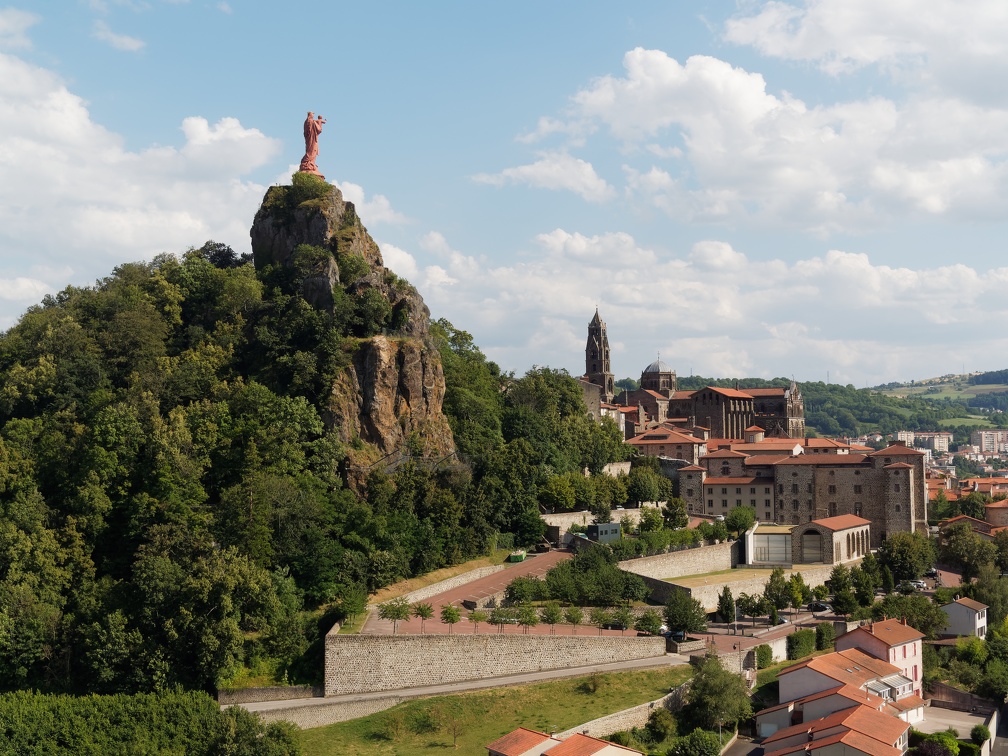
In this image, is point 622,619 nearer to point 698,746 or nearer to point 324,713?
point 698,746

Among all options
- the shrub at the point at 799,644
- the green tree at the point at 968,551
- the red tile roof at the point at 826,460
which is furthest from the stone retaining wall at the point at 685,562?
the green tree at the point at 968,551

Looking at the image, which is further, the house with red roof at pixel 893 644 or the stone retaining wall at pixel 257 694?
the house with red roof at pixel 893 644

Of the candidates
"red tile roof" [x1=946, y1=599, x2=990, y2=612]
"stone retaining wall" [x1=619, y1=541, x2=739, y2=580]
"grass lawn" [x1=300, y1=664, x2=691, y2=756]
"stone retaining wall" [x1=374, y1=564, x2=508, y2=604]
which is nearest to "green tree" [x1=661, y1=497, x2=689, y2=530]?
"stone retaining wall" [x1=619, y1=541, x2=739, y2=580]

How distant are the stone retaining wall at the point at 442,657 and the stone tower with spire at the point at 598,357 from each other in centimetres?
8001

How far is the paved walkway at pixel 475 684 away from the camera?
47625 mm

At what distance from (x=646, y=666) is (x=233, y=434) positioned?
2670 centimetres

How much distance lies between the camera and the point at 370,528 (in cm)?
5762

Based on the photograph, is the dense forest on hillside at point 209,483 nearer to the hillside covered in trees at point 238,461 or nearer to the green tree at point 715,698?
the hillside covered in trees at point 238,461

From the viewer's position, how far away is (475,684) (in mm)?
49562

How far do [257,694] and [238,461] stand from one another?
1572 centimetres

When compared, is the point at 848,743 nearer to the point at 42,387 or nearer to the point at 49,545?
the point at 49,545

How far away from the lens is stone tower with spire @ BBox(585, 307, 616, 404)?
13162 cm

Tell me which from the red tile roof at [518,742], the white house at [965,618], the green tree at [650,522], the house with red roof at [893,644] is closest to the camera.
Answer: the red tile roof at [518,742]

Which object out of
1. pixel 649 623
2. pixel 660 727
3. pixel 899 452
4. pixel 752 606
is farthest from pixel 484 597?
pixel 899 452
